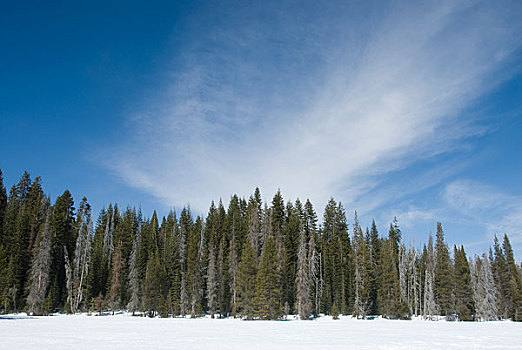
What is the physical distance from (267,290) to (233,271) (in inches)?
518

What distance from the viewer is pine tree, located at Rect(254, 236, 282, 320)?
5409cm

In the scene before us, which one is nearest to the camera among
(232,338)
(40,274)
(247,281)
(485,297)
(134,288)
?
(232,338)

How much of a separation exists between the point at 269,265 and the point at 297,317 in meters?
13.5

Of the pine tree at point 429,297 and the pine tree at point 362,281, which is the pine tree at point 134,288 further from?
the pine tree at point 429,297

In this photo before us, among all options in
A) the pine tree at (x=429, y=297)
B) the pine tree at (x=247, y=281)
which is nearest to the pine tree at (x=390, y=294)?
the pine tree at (x=429, y=297)

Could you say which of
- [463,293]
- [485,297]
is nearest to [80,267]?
[463,293]

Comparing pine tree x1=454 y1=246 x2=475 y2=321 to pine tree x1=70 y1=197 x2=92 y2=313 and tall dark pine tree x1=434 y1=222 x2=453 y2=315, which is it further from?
pine tree x1=70 y1=197 x2=92 y2=313

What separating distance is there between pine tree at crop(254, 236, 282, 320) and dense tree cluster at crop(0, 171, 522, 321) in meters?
0.15

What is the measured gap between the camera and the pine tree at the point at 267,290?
54.1 meters

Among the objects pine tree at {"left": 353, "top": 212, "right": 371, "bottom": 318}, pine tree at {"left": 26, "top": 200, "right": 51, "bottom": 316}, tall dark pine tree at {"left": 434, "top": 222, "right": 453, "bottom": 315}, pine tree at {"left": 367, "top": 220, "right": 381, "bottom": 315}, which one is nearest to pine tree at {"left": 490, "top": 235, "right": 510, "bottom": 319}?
tall dark pine tree at {"left": 434, "top": 222, "right": 453, "bottom": 315}

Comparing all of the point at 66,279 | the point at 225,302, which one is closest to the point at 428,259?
the point at 225,302

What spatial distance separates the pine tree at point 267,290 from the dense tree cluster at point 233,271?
149 millimetres

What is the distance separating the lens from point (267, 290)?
179 feet

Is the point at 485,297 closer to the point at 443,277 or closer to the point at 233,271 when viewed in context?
the point at 443,277
